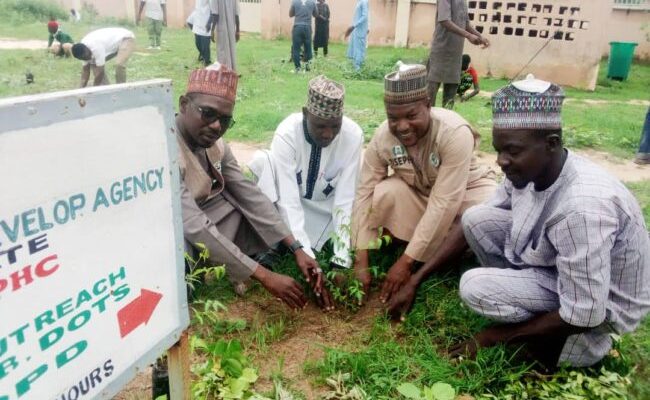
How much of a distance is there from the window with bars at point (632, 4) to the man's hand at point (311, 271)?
15040 mm

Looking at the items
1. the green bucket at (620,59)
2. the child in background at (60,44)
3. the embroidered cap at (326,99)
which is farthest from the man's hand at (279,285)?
the green bucket at (620,59)

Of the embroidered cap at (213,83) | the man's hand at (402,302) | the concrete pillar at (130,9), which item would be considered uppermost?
the concrete pillar at (130,9)

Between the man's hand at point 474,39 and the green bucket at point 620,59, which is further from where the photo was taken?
the green bucket at point 620,59

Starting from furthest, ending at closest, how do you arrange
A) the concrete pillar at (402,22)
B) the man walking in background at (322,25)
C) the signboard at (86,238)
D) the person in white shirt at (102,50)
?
the concrete pillar at (402,22)
the man walking in background at (322,25)
the person in white shirt at (102,50)
the signboard at (86,238)

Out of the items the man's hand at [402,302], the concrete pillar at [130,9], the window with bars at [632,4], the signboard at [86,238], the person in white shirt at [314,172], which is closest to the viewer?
the signboard at [86,238]

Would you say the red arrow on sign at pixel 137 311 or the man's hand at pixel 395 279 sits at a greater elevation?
the red arrow on sign at pixel 137 311

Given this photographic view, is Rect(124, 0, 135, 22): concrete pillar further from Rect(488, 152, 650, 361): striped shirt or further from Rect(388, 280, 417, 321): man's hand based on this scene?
Rect(488, 152, 650, 361): striped shirt

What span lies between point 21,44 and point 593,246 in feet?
53.9

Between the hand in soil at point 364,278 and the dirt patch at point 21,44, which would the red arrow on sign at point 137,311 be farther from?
the dirt patch at point 21,44

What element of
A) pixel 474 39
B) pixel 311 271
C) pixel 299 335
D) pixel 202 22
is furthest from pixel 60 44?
pixel 299 335

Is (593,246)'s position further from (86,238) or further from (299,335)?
(86,238)

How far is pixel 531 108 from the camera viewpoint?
2.03 metres

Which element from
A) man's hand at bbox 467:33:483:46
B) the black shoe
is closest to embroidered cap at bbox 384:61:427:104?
the black shoe

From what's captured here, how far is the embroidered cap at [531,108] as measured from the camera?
203 centimetres
